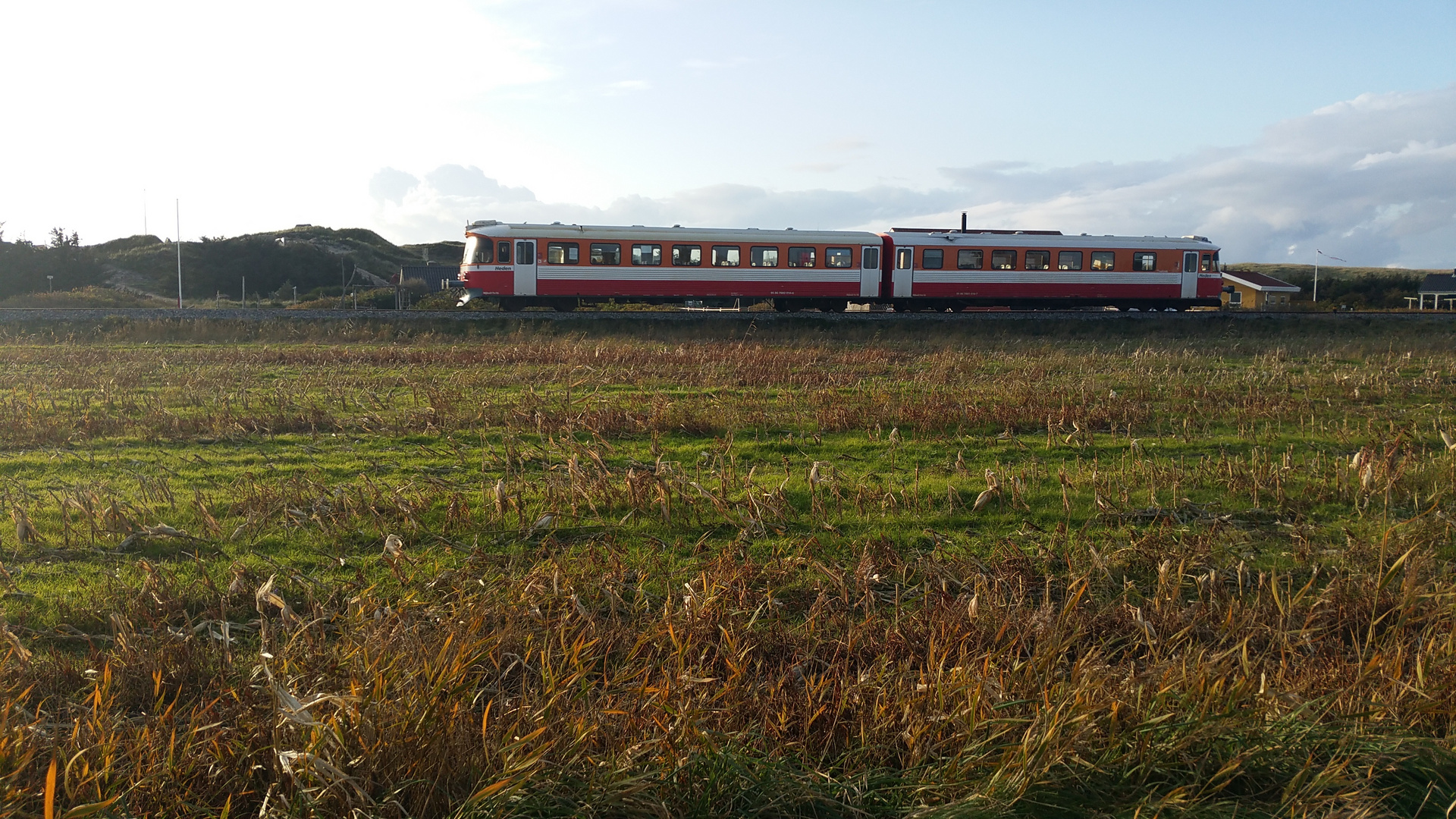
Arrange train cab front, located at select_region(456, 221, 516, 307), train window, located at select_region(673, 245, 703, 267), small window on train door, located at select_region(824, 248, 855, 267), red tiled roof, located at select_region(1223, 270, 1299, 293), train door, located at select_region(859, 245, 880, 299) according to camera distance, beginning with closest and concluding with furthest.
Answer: train cab front, located at select_region(456, 221, 516, 307) → train window, located at select_region(673, 245, 703, 267) → small window on train door, located at select_region(824, 248, 855, 267) → train door, located at select_region(859, 245, 880, 299) → red tiled roof, located at select_region(1223, 270, 1299, 293)

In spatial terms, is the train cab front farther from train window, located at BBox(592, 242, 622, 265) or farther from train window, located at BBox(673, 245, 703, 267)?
train window, located at BBox(673, 245, 703, 267)

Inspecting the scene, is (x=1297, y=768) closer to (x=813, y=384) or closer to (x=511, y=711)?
(x=511, y=711)

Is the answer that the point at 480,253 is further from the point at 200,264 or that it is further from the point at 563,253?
the point at 200,264

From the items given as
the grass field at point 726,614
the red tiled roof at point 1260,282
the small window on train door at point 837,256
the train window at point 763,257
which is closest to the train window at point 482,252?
the train window at point 763,257

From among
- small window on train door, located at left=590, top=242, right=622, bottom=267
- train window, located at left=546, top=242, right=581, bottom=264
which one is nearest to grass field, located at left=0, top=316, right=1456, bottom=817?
train window, located at left=546, top=242, right=581, bottom=264

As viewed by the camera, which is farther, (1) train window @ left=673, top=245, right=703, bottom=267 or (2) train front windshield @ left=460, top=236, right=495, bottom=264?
(1) train window @ left=673, top=245, right=703, bottom=267

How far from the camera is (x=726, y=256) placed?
30797 mm

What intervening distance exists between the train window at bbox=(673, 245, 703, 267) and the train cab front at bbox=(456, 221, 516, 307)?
5.15 metres

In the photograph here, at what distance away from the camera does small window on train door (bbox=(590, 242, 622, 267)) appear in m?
29.8

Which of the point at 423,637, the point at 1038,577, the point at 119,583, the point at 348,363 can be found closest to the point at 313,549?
the point at 119,583

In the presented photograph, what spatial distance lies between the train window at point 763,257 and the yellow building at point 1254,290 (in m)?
37.1

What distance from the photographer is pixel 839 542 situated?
657 cm

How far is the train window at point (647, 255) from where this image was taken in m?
30.0

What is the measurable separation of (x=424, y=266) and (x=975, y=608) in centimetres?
6984
